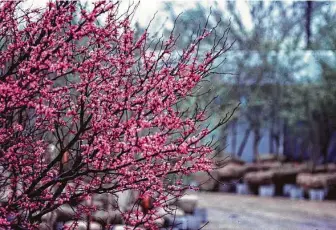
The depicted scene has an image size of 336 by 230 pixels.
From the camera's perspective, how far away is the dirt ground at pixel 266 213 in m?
18.6

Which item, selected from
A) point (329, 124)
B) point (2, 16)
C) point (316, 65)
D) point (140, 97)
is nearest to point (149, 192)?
point (140, 97)

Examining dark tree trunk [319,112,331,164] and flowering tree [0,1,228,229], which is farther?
dark tree trunk [319,112,331,164]

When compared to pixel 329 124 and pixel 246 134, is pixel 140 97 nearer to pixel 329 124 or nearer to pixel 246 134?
pixel 329 124

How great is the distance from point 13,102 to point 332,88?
83.9 feet

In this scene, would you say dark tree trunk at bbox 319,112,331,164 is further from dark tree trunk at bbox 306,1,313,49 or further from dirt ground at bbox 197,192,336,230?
dark tree trunk at bbox 306,1,313,49

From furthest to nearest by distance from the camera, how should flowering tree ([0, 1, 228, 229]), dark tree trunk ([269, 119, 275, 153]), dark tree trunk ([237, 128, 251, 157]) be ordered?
dark tree trunk ([237, 128, 251, 157]) → dark tree trunk ([269, 119, 275, 153]) → flowering tree ([0, 1, 228, 229])

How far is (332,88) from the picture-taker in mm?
28672

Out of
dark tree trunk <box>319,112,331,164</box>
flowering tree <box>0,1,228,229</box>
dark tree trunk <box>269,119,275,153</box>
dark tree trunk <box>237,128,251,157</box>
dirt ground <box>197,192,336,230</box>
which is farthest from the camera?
dark tree trunk <box>237,128,251,157</box>

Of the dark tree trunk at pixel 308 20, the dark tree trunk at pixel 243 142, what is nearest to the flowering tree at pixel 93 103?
the dark tree trunk at pixel 308 20

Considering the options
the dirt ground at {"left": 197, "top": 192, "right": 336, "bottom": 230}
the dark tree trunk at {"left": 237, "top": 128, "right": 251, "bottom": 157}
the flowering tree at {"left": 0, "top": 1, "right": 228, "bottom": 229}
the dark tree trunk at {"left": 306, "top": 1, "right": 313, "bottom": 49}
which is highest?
the dark tree trunk at {"left": 306, "top": 1, "right": 313, "bottom": 49}

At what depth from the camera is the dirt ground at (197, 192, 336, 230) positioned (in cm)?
1858

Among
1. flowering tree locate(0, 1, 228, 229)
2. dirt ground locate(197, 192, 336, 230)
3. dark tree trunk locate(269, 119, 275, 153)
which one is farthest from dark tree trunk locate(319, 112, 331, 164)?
flowering tree locate(0, 1, 228, 229)

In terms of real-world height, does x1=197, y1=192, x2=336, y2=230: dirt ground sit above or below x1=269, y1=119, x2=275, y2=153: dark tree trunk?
below

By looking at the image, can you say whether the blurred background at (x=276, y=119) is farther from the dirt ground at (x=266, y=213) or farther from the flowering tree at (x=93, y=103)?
Answer: the flowering tree at (x=93, y=103)
